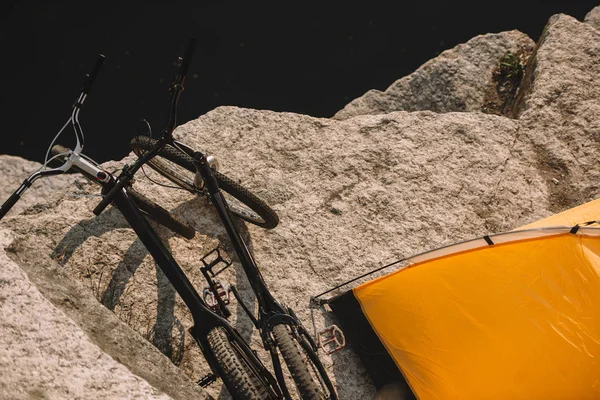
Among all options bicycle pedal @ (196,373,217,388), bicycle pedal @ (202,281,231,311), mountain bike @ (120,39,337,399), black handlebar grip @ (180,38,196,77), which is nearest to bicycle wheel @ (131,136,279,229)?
mountain bike @ (120,39,337,399)

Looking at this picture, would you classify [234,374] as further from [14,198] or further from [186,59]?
[186,59]

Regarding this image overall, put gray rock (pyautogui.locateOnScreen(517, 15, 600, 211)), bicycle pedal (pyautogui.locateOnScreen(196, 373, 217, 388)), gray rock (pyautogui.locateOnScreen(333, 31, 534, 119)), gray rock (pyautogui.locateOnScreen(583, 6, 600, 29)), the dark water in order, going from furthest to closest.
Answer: the dark water, gray rock (pyautogui.locateOnScreen(583, 6, 600, 29)), gray rock (pyautogui.locateOnScreen(333, 31, 534, 119)), gray rock (pyautogui.locateOnScreen(517, 15, 600, 211)), bicycle pedal (pyautogui.locateOnScreen(196, 373, 217, 388))

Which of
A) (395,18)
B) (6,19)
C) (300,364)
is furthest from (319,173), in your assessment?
(6,19)

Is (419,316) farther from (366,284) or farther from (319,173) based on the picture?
(319,173)

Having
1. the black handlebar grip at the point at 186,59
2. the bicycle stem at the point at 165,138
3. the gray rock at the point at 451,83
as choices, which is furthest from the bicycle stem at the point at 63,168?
the gray rock at the point at 451,83

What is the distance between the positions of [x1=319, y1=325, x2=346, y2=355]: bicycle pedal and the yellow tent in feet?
0.64

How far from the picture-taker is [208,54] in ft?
25.8

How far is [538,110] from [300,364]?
12.2ft

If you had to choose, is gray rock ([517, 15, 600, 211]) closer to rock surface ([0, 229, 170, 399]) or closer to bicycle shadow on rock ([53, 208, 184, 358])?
bicycle shadow on rock ([53, 208, 184, 358])

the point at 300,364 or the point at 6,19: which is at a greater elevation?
the point at 6,19

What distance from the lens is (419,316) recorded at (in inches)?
Result: 147

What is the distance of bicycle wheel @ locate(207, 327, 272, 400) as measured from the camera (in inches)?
123

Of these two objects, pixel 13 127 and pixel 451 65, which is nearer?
pixel 451 65

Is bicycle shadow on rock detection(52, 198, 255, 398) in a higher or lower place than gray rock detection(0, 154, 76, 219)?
lower
